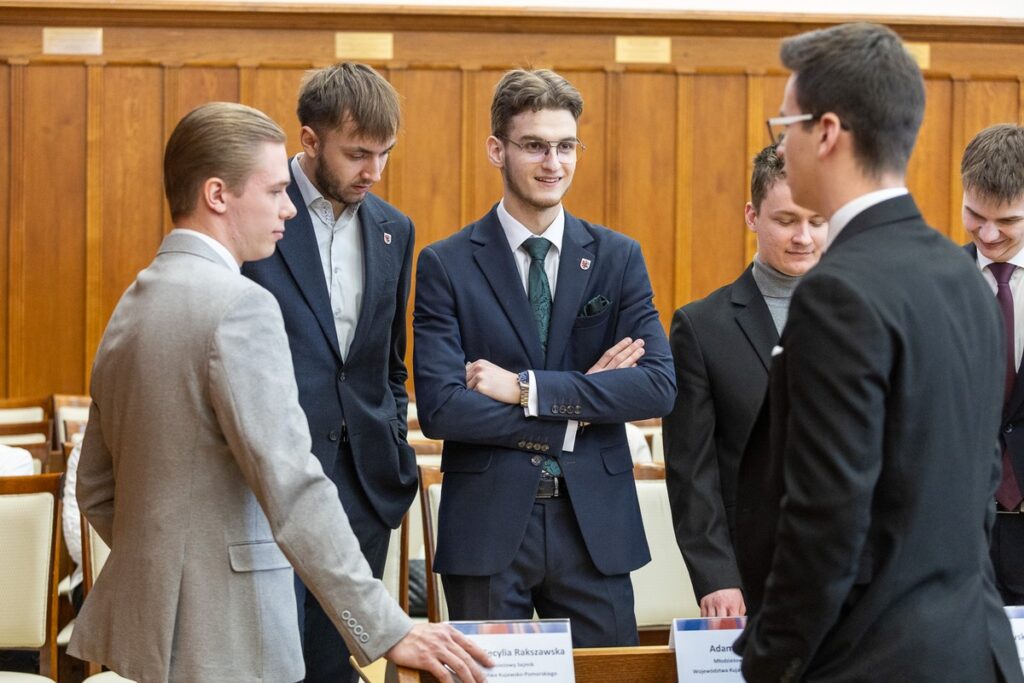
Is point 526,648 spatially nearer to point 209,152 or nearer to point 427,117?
point 209,152

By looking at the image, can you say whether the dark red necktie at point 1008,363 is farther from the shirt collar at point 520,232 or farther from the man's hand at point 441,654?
the man's hand at point 441,654

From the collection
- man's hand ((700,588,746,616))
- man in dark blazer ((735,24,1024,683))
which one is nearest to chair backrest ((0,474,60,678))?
man's hand ((700,588,746,616))

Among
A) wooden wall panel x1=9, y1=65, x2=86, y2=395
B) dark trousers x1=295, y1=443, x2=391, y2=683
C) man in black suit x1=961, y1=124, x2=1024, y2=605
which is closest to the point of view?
man in black suit x1=961, y1=124, x2=1024, y2=605

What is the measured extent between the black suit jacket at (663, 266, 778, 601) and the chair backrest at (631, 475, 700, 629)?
3.29 feet

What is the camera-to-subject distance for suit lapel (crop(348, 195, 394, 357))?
2.84 meters

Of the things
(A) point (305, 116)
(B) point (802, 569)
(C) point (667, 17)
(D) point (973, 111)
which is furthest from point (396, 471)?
(D) point (973, 111)

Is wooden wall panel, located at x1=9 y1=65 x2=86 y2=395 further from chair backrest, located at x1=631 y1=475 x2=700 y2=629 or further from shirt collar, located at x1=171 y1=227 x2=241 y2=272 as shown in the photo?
shirt collar, located at x1=171 y1=227 x2=241 y2=272

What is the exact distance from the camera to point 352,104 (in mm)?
2738

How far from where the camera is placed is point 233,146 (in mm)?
2025

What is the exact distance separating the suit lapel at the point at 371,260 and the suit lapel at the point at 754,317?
0.84 metres

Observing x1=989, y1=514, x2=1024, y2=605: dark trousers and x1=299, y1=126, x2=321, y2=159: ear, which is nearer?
x1=989, y1=514, x2=1024, y2=605: dark trousers

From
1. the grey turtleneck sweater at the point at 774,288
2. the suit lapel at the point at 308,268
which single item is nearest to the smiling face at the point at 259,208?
the suit lapel at the point at 308,268

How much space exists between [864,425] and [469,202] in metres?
6.79

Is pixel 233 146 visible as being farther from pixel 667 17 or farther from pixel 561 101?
pixel 667 17
